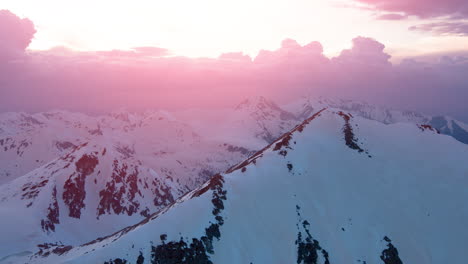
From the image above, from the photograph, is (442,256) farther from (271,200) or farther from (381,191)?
(271,200)

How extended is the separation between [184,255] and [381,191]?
255 feet

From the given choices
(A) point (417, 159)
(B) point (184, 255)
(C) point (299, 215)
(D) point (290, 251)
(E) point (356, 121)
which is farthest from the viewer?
(E) point (356, 121)

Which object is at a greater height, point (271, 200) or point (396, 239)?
point (271, 200)

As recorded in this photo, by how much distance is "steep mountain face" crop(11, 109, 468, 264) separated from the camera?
11919cm

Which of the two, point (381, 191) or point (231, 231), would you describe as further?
point (381, 191)

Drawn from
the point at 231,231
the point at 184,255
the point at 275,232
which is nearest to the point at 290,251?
the point at 275,232

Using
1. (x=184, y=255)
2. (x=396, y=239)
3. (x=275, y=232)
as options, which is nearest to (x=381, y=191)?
(x=396, y=239)

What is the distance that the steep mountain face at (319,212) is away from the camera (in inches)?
4692

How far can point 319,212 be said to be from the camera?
138750 millimetres

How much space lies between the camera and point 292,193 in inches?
5645

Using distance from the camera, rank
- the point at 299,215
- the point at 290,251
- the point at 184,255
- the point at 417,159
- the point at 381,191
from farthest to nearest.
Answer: the point at 417,159 → the point at 381,191 → the point at 299,215 → the point at 290,251 → the point at 184,255

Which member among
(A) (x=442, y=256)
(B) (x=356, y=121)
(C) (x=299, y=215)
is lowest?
(A) (x=442, y=256)

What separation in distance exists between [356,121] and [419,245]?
2868 inches

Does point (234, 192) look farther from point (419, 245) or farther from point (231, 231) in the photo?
point (419, 245)
